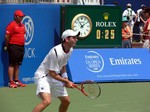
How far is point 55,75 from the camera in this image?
7461 mm

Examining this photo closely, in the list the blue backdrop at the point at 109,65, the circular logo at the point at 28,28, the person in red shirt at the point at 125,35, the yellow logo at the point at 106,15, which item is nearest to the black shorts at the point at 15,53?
the circular logo at the point at 28,28

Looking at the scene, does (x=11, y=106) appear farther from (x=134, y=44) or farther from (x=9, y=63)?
(x=134, y=44)

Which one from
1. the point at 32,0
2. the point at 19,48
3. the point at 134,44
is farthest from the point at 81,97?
the point at 134,44

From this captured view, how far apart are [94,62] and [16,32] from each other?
2.44 metres

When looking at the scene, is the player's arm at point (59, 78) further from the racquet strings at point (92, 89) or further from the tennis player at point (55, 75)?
the racquet strings at point (92, 89)

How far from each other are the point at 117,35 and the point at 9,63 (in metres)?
3.57

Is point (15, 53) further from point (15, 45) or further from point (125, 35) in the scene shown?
point (125, 35)

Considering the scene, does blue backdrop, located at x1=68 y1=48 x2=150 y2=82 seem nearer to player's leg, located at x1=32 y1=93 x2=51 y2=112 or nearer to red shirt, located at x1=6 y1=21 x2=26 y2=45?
red shirt, located at x1=6 y1=21 x2=26 y2=45

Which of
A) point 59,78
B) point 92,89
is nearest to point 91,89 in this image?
point 92,89

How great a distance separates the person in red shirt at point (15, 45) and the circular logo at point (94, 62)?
1926mm

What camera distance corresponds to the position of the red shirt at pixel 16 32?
1225 centimetres

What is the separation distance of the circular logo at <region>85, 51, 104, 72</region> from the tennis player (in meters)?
5.59

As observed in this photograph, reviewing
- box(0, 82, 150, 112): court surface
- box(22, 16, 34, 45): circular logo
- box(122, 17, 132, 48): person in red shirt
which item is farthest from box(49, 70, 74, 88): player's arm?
box(122, 17, 132, 48): person in red shirt

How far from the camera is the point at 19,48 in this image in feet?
40.9
